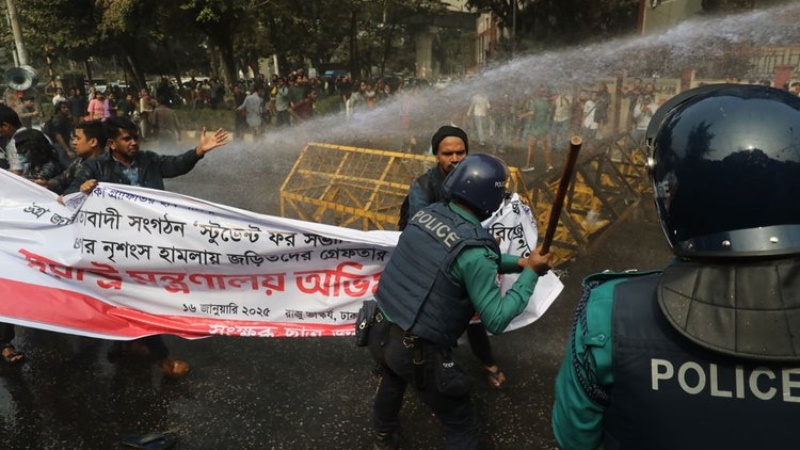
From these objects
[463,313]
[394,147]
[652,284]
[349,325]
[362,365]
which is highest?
[652,284]

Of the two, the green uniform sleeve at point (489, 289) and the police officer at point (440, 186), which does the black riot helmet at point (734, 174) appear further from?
the police officer at point (440, 186)

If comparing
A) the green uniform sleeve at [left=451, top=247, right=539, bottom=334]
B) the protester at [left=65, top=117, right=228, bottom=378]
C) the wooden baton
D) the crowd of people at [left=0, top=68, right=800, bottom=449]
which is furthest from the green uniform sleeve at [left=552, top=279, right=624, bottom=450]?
the protester at [left=65, top=117, right=228, bottom=378]

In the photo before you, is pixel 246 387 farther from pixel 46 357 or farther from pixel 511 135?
pixel 511 135

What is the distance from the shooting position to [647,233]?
750cm

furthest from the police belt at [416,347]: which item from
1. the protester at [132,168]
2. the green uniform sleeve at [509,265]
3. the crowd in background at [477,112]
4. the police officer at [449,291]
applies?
the crowd in background at [477,112]

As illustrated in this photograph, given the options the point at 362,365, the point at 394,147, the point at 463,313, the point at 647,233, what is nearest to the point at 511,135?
the point at 394,147

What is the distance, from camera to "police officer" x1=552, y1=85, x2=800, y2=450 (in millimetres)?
1087

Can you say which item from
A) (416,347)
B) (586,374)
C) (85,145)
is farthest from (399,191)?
(586,374)

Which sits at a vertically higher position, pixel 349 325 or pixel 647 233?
pixel 349 325

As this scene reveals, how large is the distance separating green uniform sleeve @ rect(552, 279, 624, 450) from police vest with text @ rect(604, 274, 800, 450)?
0.03 m

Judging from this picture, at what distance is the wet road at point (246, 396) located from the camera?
3.53 m

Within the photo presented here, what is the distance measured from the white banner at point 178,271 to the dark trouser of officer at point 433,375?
41.6 inches

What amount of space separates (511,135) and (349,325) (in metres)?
13.6

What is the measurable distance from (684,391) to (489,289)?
50.3 inches
